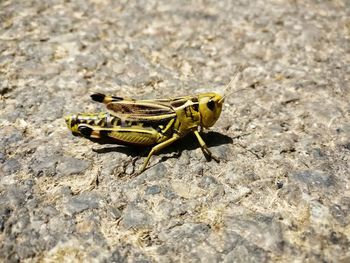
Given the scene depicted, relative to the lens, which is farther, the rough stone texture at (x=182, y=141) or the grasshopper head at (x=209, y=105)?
the grasshopper head at (x=209, y=105)

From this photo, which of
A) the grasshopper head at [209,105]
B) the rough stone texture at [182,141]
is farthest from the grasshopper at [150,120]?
the rough stone texture at [182,141]

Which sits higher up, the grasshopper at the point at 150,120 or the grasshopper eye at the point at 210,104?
the grasshopper eye at the point at 210,104

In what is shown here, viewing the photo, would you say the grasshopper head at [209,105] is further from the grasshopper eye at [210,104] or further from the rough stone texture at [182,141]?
the rough stone texture at [182,141]

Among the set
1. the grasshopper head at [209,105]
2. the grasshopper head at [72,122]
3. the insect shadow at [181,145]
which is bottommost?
the insect shadow at [181,145]

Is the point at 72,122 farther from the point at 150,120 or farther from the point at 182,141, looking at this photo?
the point at 182,141

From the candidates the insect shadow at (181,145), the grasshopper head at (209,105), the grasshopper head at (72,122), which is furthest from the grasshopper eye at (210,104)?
the grasshopper head at (72,122)

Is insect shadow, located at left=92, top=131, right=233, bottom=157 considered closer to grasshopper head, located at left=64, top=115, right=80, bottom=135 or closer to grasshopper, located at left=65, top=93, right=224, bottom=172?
grasshopper, located at left=65, top=93, right=224, bottom=172

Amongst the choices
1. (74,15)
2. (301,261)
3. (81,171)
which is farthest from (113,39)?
(301,261)

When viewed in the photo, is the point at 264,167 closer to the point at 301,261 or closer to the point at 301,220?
the point at 301,220
